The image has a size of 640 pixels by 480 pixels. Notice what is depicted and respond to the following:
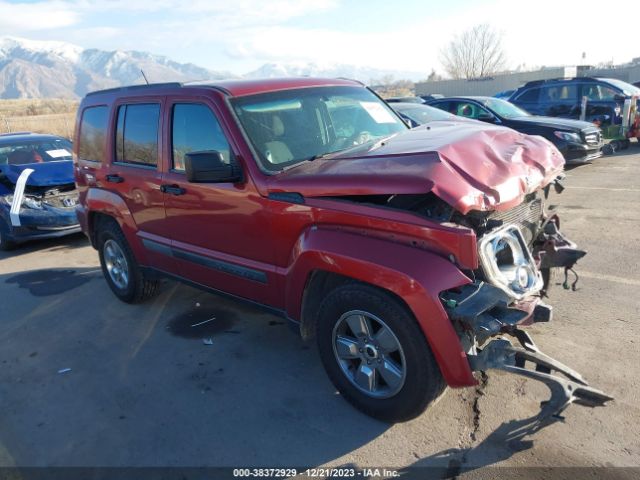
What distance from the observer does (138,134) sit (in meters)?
4.47

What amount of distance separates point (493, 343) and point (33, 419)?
3025 millimetres

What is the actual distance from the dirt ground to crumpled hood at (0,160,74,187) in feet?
8.53

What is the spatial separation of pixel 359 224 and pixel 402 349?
74cm

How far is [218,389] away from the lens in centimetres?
364

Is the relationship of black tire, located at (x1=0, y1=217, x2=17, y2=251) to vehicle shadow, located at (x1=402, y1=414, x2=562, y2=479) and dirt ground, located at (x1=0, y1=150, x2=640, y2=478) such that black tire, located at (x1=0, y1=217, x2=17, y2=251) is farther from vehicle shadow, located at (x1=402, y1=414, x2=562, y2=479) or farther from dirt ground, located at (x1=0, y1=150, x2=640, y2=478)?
vehicle shadow, located at (x1=402, y1=414, x2=562, y2=479)

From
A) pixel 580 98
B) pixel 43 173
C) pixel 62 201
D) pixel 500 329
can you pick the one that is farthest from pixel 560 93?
pixel 500 329

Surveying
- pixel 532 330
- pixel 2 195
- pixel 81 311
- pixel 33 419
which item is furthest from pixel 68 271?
pixel 532 330

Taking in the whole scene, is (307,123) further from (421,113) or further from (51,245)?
(421,113)

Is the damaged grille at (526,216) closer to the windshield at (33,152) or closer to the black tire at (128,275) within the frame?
the black tire at (128,275)

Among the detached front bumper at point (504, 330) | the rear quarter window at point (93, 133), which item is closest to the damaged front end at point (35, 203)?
the rear quarter window at point (93, 133)

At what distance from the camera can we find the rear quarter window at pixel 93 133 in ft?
16.3

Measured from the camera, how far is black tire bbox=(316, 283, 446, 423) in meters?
2.80

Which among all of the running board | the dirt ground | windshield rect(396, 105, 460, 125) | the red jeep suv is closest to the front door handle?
the red jeep suv

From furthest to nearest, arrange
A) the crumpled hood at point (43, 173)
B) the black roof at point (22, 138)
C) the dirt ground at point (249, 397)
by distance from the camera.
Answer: the black roof at point (22, 138), the crumpled hood at point (43, 173), the dirt ground at point (249, 397)
